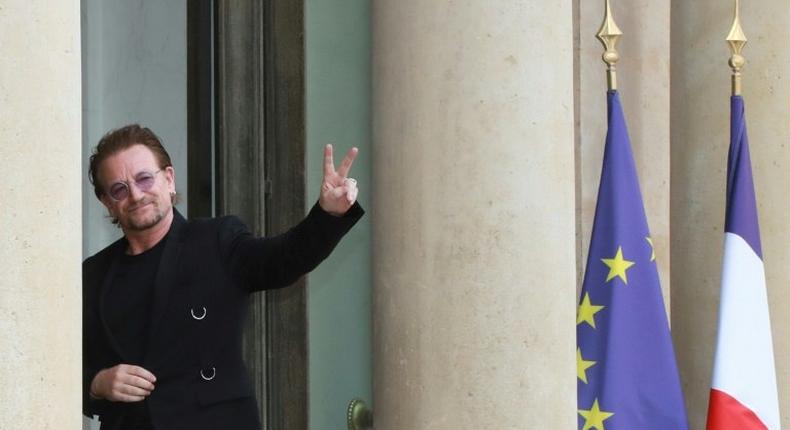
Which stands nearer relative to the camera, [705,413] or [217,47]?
[705,413]

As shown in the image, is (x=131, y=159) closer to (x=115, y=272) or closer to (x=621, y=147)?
(x=115, y=272)

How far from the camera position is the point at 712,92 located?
7.36 metres

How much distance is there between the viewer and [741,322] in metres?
6.98

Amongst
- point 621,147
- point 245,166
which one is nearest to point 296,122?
point 245,166

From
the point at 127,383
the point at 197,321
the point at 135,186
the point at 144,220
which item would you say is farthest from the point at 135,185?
the point at 127,383

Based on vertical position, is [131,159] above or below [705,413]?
above

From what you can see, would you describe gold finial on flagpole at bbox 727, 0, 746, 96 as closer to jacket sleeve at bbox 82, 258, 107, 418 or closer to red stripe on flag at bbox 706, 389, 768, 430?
red stripe on flag at bbox 706, 389, 768, 430

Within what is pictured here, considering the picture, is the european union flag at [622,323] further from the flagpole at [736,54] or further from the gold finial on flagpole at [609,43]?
the flagpole at [736,54]

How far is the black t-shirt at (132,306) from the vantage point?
589cm

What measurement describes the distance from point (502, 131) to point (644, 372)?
1.24 metres

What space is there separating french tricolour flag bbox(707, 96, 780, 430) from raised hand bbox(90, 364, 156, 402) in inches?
94.2

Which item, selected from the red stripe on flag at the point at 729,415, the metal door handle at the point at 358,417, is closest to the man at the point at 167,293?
the metal door handle at the point at 358,417

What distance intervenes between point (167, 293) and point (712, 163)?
2.53 meters
